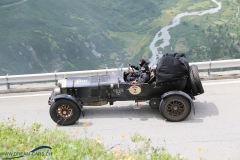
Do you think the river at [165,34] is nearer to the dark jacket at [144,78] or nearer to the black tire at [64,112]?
the dark jacket at [144,78]

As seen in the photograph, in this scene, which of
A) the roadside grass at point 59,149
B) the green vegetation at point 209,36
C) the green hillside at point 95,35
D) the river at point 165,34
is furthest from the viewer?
the river at point 165,34

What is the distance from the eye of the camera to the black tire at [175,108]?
5.59 meters

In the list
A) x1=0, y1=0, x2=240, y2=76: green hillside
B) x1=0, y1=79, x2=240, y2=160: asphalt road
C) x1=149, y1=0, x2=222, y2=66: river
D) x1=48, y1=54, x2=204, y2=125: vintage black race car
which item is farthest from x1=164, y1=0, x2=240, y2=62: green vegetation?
x1=48, y1=54, x2=204, y2=125: vintage black race car

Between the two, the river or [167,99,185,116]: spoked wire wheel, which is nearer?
[167,99,185,116]: spoked wire wheel

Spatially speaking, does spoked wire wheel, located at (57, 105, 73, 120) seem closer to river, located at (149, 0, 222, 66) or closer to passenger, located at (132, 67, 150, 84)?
passenger, located at (132, 67, 150, 84)

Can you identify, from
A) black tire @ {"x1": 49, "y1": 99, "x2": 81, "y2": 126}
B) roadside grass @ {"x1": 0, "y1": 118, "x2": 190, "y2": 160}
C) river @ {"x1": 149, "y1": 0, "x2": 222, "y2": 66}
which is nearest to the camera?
roadside grass @ {"x1": 0, "y1": 118, "x2": 190, "y2": 160}

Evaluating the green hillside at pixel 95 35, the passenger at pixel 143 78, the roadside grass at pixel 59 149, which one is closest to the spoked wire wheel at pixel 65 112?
the roadside grass at pixel 59 149

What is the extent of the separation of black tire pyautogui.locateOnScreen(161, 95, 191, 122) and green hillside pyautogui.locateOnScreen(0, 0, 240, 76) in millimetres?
56030

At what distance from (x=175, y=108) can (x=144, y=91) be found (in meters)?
0.95

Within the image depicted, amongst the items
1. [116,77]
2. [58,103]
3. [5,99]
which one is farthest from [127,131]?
[5,99]

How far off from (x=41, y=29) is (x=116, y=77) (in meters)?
75.2

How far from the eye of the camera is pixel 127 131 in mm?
5332

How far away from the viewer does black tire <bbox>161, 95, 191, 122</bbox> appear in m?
5.59

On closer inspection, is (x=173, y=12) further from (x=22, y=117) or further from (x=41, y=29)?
(x=22, y=117)
